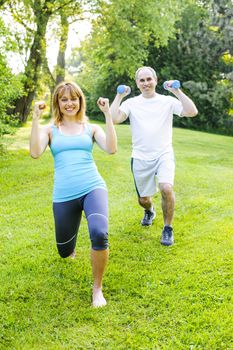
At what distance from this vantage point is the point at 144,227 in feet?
20.6

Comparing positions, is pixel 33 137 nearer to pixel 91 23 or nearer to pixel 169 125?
pixel 169 125

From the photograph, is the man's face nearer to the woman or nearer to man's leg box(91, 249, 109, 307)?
the woman

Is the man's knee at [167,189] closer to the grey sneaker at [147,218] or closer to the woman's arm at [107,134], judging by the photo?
the grey sneaker at [147,218]

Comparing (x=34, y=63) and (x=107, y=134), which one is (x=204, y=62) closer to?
(x=34, y=63)

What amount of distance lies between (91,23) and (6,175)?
10234mm

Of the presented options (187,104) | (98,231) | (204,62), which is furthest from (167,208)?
(204,62)

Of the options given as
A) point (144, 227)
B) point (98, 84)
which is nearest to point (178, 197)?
point (144, 227)

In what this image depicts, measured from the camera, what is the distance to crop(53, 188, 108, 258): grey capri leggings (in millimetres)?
3750

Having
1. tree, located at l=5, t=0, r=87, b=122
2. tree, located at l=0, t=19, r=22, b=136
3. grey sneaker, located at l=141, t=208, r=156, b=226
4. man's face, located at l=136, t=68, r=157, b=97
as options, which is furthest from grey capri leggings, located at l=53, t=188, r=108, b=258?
tree, located at l=5, t=0, r=87, b=122

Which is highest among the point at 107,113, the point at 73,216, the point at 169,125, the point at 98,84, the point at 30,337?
the point at 107,113

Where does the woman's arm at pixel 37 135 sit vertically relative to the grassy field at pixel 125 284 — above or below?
above

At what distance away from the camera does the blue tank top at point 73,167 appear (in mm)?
4074

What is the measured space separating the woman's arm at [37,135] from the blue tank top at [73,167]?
9 centimetres

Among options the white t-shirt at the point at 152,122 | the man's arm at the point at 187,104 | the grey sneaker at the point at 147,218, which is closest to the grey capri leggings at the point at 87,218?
the white t-shirt at the point at 152,122
